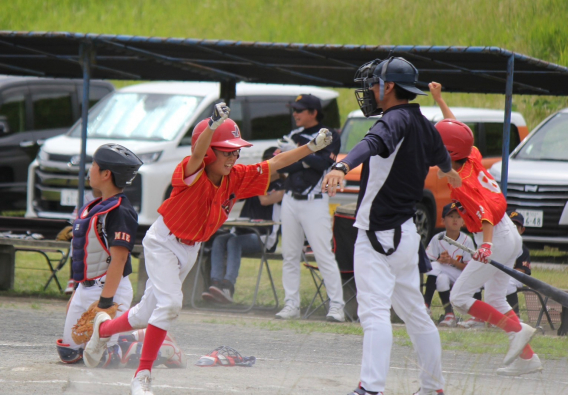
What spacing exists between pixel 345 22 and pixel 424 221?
18.0m

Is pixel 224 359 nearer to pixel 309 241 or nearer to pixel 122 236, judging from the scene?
pixel 122 236

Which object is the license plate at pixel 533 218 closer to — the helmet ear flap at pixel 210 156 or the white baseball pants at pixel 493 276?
the white baseball pants at pixel 493 276

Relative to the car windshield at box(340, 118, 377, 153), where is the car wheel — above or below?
below

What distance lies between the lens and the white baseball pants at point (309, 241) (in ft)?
27.5

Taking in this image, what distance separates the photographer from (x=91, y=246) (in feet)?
19.1

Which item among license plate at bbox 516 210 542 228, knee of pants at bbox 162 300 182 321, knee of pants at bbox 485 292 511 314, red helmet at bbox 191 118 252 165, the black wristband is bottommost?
license plate at bbox 516 210 542 228

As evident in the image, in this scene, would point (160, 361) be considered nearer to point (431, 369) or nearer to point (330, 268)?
point (431, 369)

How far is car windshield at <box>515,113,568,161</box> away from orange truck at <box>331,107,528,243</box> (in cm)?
134

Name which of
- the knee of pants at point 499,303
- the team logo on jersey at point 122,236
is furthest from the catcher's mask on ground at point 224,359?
the knee of pants at point 499,303

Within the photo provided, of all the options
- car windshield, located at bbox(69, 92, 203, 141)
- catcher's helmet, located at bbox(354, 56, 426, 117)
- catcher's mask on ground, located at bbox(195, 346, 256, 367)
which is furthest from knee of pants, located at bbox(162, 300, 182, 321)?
car windshield, located at bbox(69, 92, 203, 141)

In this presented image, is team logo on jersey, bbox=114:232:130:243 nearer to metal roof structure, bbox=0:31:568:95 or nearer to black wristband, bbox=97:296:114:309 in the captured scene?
black wristband, bbox=97:296:114:309

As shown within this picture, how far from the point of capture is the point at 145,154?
11625 mm

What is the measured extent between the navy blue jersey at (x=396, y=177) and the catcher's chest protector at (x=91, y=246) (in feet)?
6.06

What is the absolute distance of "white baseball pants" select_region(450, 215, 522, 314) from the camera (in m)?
6.40
